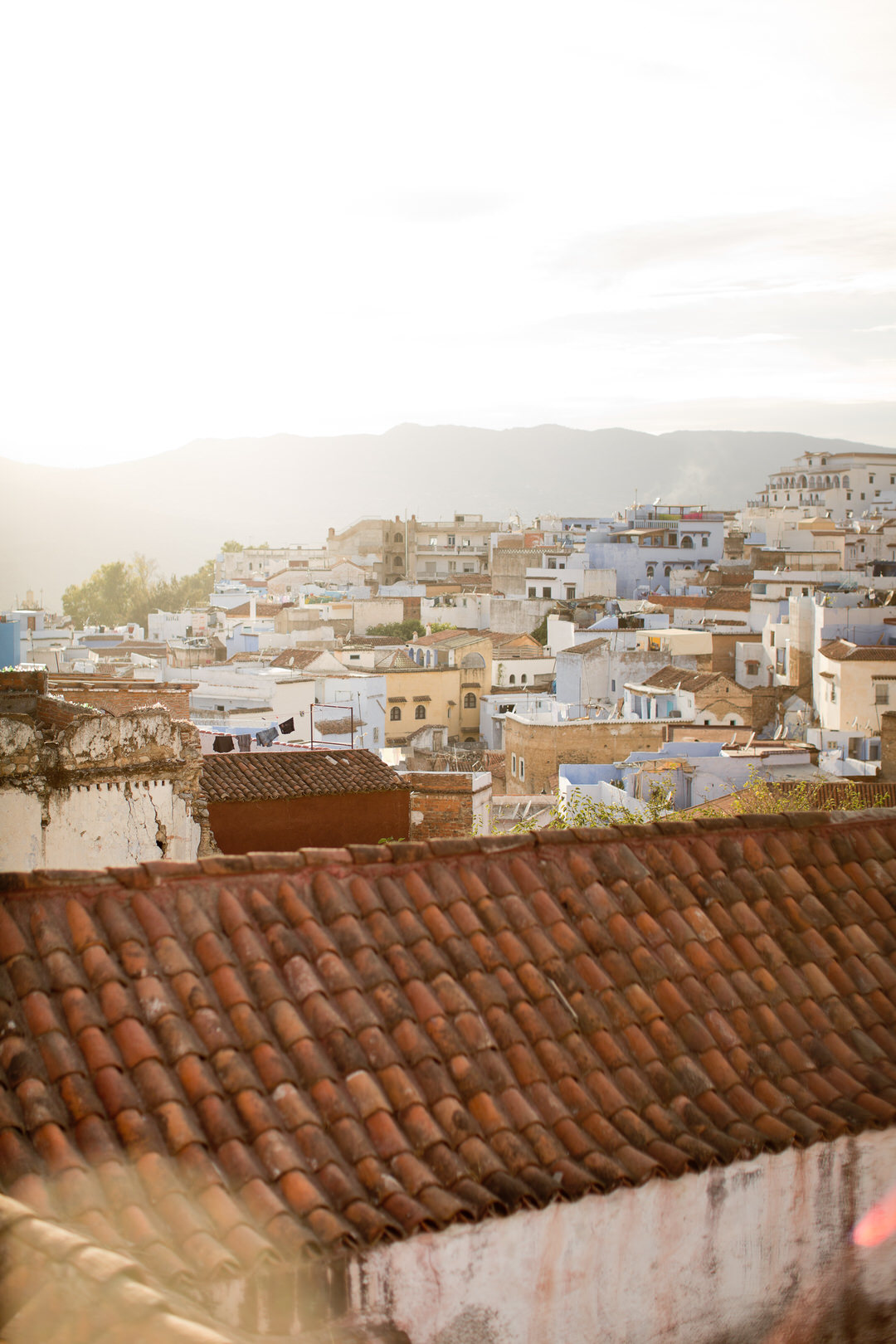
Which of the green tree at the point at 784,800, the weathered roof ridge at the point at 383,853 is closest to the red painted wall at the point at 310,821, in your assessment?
the green tree at the point at 784,800

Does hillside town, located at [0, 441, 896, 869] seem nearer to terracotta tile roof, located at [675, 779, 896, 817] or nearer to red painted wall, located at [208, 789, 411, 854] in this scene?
red painted wall, located at [208, 789, 411, 854]

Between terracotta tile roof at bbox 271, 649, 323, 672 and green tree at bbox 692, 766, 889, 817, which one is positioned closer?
green tree at bbox 692, 766, 889, 817

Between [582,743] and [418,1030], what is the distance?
98.4 feet

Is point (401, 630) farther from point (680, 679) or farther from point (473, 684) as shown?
point (680, 679)

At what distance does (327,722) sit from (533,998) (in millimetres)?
27758

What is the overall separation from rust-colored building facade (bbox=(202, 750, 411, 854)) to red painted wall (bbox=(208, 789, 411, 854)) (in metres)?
0.01

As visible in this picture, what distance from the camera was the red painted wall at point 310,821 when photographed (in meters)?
15.4

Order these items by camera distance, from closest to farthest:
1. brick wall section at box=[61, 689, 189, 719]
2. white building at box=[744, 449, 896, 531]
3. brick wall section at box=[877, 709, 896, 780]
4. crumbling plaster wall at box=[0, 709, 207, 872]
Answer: crumbling plaster wall at box=[0, 709, 207, 872] < brick wall section at box=[61, 689, 189, 719] < brick wall section at box=[877, 709, 896, 780] < white building at box=[744, 449, 896, 531]

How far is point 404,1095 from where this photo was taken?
15.4 ft

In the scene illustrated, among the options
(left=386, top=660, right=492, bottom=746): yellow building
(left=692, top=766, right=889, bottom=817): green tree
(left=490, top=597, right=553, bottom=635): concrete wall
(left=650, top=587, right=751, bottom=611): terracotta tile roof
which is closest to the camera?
(left=692, top=766, right=889, bottom=817): green tree

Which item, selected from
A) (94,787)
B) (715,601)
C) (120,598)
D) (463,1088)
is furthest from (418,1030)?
(120,598)

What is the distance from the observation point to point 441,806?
18484mm

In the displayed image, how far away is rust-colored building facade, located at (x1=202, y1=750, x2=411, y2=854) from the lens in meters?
15.5

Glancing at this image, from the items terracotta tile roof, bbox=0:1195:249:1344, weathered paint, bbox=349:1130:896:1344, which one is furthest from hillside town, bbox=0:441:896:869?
terracotta tile roof, bbox=0:1195:249:1344
